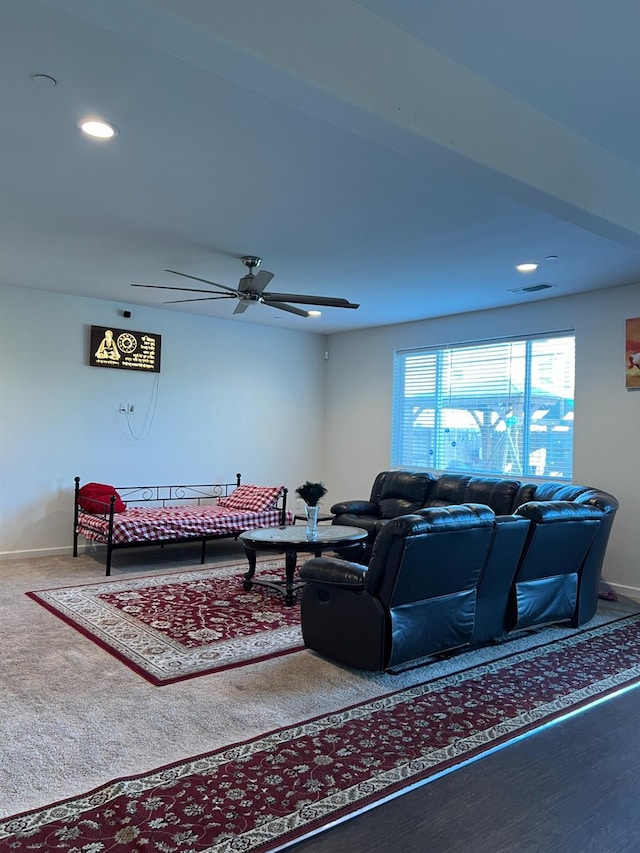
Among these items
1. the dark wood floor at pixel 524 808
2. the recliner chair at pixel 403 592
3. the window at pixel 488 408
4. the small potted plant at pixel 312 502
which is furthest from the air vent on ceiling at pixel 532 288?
the dark wood floor at pixel 524 808

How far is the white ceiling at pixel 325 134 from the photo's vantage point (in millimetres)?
2072

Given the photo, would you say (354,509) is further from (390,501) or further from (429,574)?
(429,574)

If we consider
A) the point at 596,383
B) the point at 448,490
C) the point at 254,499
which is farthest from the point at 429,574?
the point at 254,499

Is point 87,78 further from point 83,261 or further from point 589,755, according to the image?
point 589,755

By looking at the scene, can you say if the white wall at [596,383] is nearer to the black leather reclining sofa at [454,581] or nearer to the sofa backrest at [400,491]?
the sofa backrest at [400,491]

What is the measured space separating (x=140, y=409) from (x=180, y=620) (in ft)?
11.0

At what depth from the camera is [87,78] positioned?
2621 mm

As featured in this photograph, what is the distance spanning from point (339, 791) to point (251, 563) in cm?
307

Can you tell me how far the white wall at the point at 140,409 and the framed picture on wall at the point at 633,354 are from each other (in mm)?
4201

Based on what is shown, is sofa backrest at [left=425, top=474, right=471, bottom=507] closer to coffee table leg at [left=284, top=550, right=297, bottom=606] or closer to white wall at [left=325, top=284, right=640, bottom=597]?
white wall at [left=325, top=284, right=640, bottom=597]

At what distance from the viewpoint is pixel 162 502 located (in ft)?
24.5

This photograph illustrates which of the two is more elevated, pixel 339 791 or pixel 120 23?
pixel 120 23

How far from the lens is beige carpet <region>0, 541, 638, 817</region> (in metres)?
2.55

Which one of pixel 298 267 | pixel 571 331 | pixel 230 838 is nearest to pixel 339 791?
pixel 230 838
